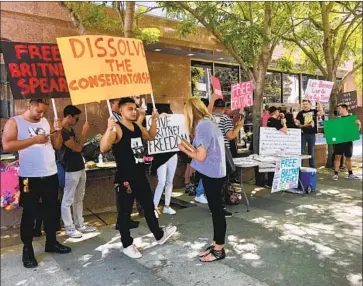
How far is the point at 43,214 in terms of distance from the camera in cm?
389

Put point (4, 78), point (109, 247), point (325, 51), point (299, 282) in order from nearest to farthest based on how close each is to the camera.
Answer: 1. point (299, 282)
2. point (109, 247)
3. point (4, 78)
4. point (325, 51)

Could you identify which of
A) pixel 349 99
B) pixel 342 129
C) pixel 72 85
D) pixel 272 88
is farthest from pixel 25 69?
pixel 272 88

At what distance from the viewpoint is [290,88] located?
14.4 metres

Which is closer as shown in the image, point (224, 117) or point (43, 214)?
point (43, 214)

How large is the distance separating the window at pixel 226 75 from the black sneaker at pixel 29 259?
8003mm

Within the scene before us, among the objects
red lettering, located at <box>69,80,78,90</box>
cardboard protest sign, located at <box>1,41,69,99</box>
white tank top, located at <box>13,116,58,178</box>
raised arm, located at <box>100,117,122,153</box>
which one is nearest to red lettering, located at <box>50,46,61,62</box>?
cardboard protest sign, located at <box>1,41,69,99</box>

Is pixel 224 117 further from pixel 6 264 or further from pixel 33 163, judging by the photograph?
pixel 6 264

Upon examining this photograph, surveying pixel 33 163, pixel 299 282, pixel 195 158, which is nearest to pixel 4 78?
pixel 33 163

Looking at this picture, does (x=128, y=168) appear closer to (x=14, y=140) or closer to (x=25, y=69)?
(x=14, y=140)

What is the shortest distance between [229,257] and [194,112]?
159cm

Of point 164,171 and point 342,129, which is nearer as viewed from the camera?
point 342,129

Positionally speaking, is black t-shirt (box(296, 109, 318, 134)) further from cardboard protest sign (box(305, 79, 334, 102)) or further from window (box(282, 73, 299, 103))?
window (box(282, 73, 299, 103))

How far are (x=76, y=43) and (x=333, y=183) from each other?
20.7ft

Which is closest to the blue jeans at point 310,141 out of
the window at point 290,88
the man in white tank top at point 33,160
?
the window at point 290,88
